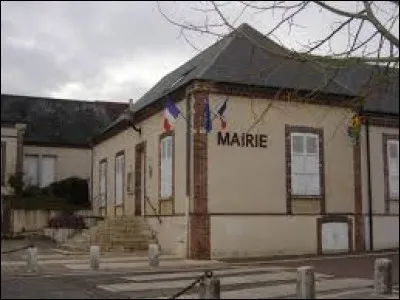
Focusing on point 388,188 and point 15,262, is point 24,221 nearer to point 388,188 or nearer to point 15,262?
point 15,262

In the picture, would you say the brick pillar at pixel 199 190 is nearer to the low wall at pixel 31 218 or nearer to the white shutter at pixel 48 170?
the low wall at pixel 31 218

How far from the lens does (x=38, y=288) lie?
13484mm

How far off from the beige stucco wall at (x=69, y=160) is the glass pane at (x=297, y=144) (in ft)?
69.6

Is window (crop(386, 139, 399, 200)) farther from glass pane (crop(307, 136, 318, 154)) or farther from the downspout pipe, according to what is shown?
the downspout pipe

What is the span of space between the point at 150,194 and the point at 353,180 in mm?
7209

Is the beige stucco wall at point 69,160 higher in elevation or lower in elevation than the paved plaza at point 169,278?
higher

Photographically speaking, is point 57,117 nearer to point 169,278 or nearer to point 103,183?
point 103,183

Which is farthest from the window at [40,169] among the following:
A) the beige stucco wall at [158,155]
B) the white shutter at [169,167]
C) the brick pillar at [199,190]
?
the brick pillar at [199,190]

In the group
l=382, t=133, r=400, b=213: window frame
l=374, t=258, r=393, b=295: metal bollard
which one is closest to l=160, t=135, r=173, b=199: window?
l=382, t=133, r=400, b=213: window frame

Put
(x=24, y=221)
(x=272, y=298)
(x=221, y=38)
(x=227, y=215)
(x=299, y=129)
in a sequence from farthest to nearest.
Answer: (x=24, y=221) < (x=299, y=129) < (x=227, y=215) < (x=272, y=298) < (x=221, y=38)

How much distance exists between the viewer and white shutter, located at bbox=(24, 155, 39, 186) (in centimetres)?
3985

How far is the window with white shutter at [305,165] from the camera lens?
2228cm

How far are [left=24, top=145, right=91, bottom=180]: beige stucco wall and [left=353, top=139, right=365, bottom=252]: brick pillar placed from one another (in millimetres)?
21321

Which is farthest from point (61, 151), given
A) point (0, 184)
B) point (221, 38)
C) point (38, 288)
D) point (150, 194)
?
point (221, 38)
